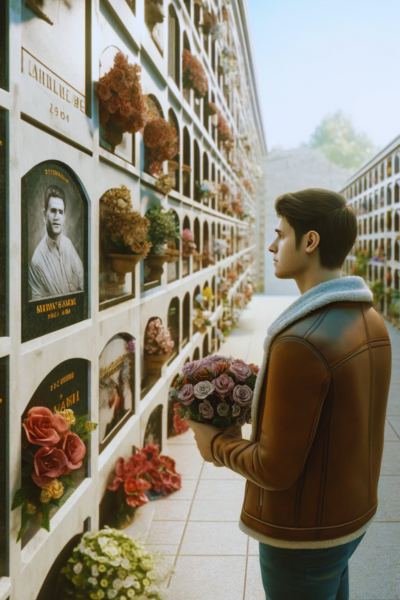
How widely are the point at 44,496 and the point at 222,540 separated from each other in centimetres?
195

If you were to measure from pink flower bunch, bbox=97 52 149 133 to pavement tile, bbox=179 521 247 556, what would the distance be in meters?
2.82

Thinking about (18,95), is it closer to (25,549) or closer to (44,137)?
(44,137)

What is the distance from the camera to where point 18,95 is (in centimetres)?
212

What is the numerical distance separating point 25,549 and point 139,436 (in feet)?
7.18

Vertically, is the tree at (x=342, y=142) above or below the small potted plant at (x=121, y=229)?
above

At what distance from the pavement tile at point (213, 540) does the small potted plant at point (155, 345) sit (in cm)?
137

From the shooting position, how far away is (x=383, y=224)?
1519 centimetres

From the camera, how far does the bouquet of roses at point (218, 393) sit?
6.03 ft

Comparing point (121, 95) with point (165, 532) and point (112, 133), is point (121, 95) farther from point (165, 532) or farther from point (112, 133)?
point (165, 532)

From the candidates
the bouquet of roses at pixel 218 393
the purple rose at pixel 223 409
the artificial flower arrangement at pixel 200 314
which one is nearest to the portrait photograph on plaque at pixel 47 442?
the bouquet of roses at pixel 218 393

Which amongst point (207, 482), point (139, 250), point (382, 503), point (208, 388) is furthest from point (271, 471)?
point (207, 482)

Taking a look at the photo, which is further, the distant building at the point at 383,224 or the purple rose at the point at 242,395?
the distant building at the point at 383,224

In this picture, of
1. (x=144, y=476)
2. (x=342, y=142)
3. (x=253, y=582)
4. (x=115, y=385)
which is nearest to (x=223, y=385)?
(x=253, y=582)

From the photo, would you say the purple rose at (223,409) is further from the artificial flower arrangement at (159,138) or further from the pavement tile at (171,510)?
the artificial flower arrangement at (159,138)
